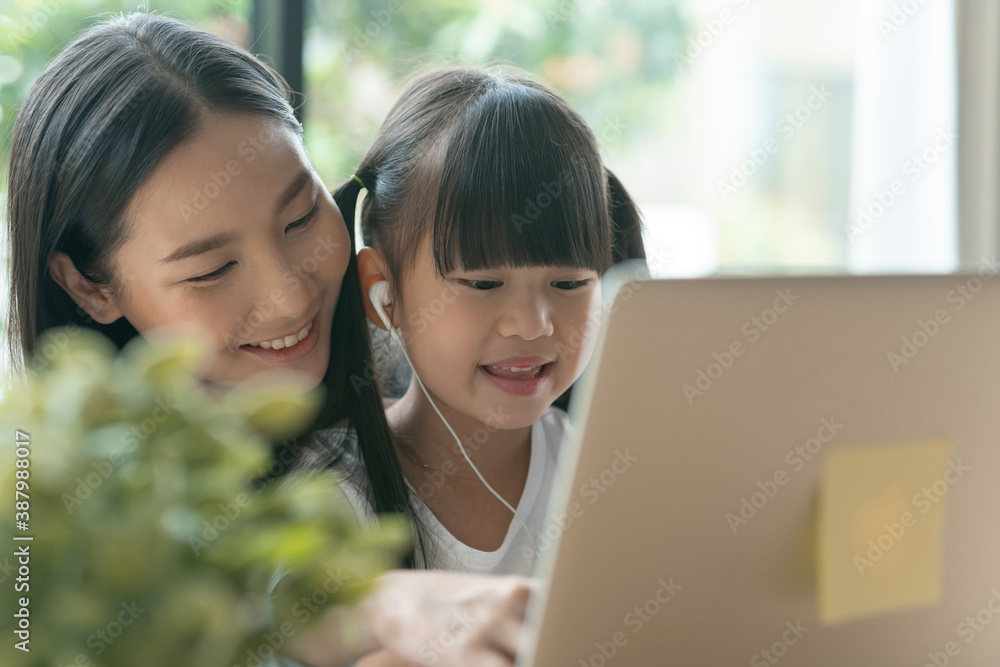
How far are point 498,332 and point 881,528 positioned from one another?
0.58m

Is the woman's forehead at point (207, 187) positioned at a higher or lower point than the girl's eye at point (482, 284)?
higher

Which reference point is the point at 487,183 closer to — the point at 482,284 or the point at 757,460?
the point at 482,284

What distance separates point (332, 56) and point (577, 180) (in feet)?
3.95

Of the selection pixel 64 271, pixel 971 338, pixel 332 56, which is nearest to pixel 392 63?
pixel 332 56

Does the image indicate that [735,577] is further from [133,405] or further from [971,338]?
[133,405]

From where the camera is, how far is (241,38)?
1.83 m

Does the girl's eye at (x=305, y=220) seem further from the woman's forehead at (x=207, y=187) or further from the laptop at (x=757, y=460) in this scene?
the laptop at (x=757, y=460)

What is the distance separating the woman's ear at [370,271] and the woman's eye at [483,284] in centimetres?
13

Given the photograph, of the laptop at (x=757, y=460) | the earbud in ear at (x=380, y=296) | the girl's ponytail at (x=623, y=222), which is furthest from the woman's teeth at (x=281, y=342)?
the laptop at (x=757, y=460)

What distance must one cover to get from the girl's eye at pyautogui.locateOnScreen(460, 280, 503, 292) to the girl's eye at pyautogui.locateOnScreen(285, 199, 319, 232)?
0.62ft

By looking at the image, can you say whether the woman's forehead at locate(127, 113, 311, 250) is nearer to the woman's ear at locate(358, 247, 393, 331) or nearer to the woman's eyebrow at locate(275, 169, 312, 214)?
the woman's eyebrow at locate(275, 169, 312, 214)

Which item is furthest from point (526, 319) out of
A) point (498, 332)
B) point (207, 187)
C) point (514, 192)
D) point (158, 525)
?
point (158, 525)

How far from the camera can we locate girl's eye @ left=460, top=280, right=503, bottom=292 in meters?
1.07

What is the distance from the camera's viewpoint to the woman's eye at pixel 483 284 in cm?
107
